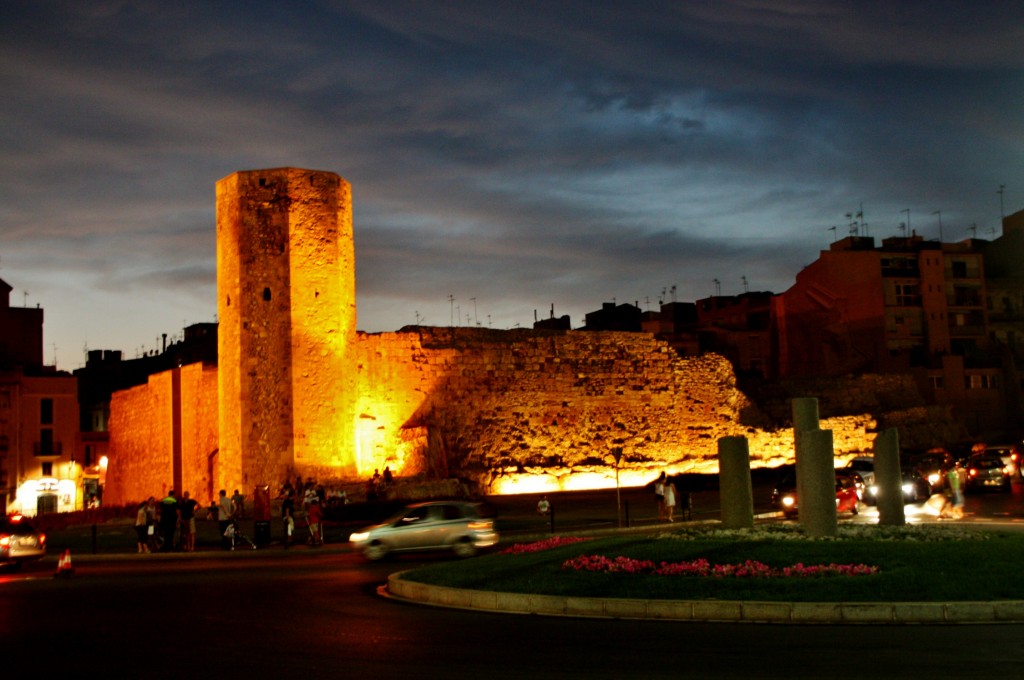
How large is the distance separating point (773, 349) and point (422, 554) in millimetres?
53001

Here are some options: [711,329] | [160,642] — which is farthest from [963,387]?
[160,642]

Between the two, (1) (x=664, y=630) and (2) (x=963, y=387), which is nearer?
(1) (x=664, y=630)

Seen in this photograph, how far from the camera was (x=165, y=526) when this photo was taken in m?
27.3

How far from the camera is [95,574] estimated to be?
70.5 feet

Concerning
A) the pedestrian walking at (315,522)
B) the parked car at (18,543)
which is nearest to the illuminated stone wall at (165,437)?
the pedestrian walking at (315,522)

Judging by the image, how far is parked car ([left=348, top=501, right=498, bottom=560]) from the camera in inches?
916

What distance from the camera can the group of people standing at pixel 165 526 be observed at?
27.2 meters

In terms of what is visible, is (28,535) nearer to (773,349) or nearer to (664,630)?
(664,630)

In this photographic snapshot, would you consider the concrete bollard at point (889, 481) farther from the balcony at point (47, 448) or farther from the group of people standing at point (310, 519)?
the balcony at point (47, 448)

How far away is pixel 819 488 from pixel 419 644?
330 inches

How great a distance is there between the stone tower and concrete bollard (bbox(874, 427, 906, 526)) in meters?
17.8

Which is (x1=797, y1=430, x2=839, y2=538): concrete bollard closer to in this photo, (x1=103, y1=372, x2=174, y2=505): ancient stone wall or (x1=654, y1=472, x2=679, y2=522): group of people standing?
(x1=654, y1=472, x2=679, y2=522): group of people standing

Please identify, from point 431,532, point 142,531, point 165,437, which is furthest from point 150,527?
point 165,437

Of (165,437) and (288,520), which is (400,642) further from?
(165,437)
